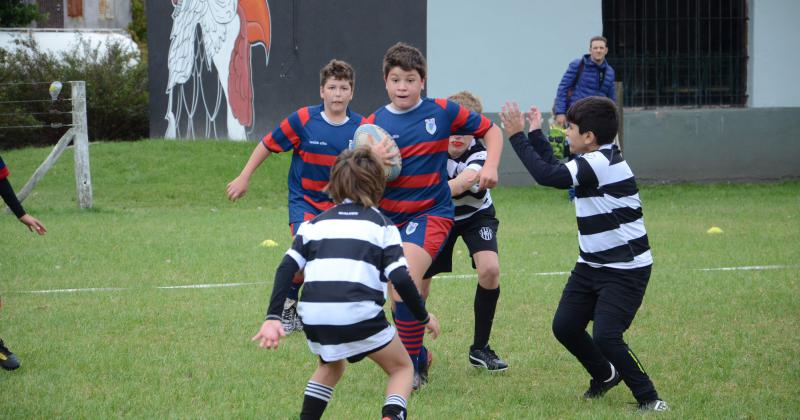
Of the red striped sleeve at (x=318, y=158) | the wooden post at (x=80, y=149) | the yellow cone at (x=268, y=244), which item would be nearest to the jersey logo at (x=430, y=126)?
the red striped sleeve at (x=318, y=158)

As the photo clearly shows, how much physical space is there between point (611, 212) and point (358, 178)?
1.58 metres

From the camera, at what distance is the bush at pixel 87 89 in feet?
74.7

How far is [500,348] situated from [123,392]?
8.07ft

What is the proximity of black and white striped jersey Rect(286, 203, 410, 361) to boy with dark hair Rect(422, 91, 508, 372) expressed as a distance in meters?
1.87

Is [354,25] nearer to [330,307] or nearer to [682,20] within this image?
[682,20]

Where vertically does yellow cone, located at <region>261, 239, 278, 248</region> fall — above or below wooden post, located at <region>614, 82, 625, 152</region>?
below

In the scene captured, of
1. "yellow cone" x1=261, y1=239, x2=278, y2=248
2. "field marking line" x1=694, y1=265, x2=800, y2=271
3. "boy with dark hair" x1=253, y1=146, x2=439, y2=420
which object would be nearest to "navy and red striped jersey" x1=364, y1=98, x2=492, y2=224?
"boy with dark hair" x1=253, y1=146, x2=439, y2=420

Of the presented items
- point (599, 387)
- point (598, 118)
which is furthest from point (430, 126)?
point (599, 387)

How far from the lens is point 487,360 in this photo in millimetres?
6211

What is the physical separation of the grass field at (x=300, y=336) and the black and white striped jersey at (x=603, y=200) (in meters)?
0.82

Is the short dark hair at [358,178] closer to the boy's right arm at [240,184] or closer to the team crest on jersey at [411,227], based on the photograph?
the team crest on jersey at [411,227]

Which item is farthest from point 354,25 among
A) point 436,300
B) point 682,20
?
point 436,300

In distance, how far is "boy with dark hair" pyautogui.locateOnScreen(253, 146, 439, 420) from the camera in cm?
427

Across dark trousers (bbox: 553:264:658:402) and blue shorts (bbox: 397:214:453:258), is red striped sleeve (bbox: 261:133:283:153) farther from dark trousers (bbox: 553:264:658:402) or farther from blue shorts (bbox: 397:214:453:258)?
dark trousers (bbox: 553:264:658:402)
